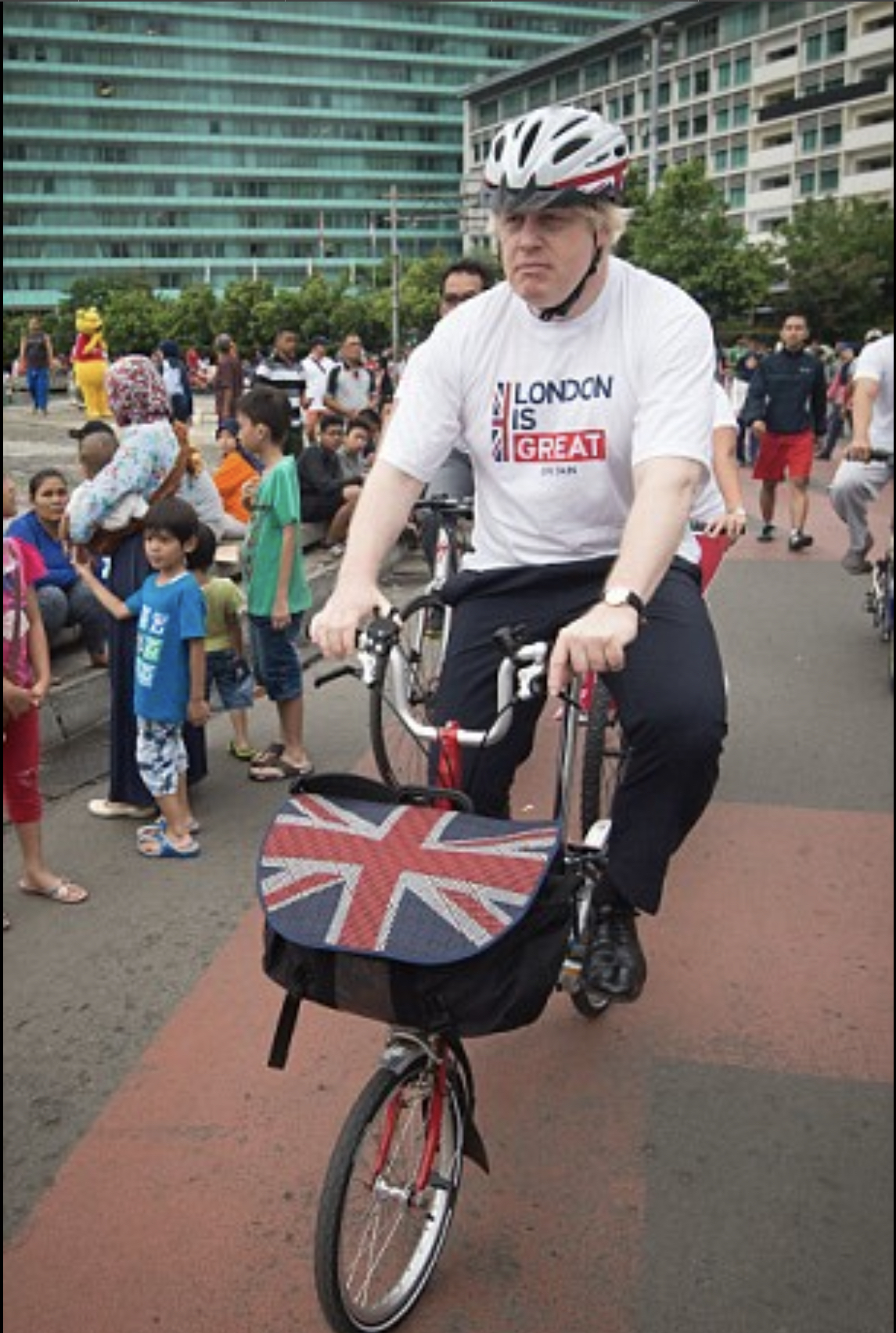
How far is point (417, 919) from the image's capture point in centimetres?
162

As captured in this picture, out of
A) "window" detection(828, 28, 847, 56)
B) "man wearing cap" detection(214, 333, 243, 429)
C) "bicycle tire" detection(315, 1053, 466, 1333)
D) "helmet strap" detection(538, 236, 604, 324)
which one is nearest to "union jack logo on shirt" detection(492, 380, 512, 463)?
"helmet strap" detection(538, 236, 604, 324)

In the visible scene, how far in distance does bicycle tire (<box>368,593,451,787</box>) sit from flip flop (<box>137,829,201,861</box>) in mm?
738

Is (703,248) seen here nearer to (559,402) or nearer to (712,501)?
(712,501)

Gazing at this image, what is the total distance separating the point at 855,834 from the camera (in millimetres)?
884

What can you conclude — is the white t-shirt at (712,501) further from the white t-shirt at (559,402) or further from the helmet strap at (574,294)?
the helmet strap at (574,294)

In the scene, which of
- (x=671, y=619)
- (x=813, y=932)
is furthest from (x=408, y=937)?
(x=813, y=932)

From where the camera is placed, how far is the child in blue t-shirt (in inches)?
150

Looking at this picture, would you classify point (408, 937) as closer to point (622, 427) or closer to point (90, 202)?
point (622, 427)

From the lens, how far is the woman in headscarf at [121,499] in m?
4.05

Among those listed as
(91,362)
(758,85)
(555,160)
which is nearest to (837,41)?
(758,85)

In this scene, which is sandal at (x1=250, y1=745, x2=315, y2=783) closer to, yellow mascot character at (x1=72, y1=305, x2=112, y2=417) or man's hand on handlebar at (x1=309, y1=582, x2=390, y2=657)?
man's hand on handlebar at (x1=309, y1=582, x2=390, y2=657)

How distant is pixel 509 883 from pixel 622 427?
0.99 meters

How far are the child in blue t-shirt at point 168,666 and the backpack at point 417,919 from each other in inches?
85.3

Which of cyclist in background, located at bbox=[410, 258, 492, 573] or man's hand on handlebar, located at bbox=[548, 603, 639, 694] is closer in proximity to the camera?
man's hand on handlebar, located at bbox=[548, 603, 639, 694]
